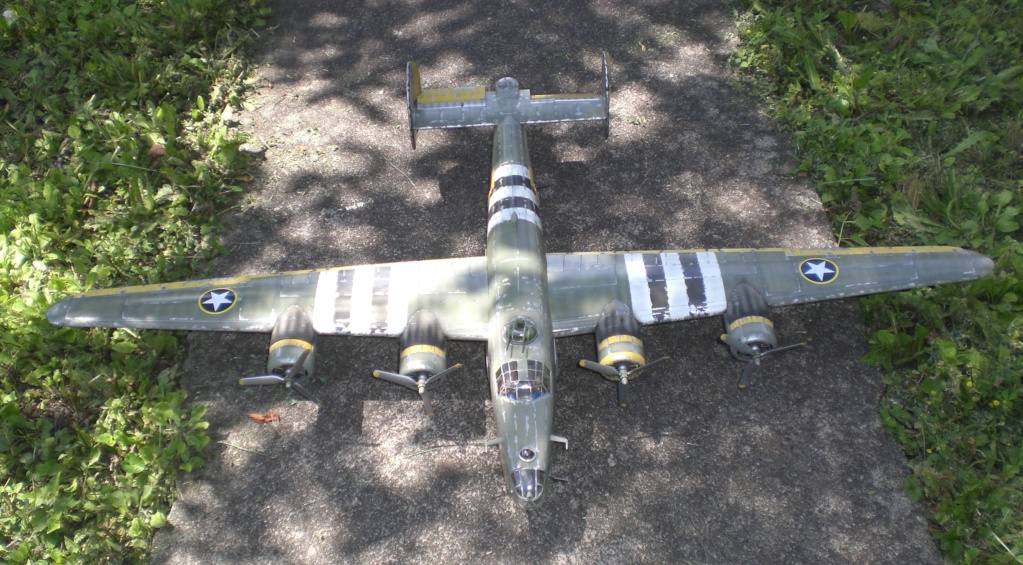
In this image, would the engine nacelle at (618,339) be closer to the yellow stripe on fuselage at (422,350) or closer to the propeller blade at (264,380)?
the yellow stripe on fuselage at (422,350)

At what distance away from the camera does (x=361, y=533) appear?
10.1m

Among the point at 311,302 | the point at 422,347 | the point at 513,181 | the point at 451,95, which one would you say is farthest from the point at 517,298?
the point at 451,95

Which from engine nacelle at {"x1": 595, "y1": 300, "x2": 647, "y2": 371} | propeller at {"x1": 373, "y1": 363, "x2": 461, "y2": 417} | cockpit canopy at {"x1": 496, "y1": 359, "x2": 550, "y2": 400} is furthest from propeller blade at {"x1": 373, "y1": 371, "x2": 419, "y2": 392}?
engine nacelle at {"x1": 595, "y1": 300, "x2": 647, "y2": 371}

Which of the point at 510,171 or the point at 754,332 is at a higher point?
the point at 510,171

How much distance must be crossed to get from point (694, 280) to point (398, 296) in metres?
4.69

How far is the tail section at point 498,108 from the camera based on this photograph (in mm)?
13562

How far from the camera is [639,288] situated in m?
11.2

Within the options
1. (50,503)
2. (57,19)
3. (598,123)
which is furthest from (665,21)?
(50,503)

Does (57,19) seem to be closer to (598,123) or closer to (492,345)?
(598,123)

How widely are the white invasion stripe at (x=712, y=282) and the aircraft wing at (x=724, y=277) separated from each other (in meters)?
0.02

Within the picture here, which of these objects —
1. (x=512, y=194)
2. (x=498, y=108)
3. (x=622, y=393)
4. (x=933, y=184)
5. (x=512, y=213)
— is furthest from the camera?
(x=498, y=108)

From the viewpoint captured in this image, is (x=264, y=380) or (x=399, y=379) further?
(x=264, y=380)

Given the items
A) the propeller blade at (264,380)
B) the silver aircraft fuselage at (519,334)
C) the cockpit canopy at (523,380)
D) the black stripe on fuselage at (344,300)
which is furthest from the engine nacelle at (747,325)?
the propeller blade at (264,380)

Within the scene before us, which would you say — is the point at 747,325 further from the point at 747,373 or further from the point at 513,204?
the point at 513,204
